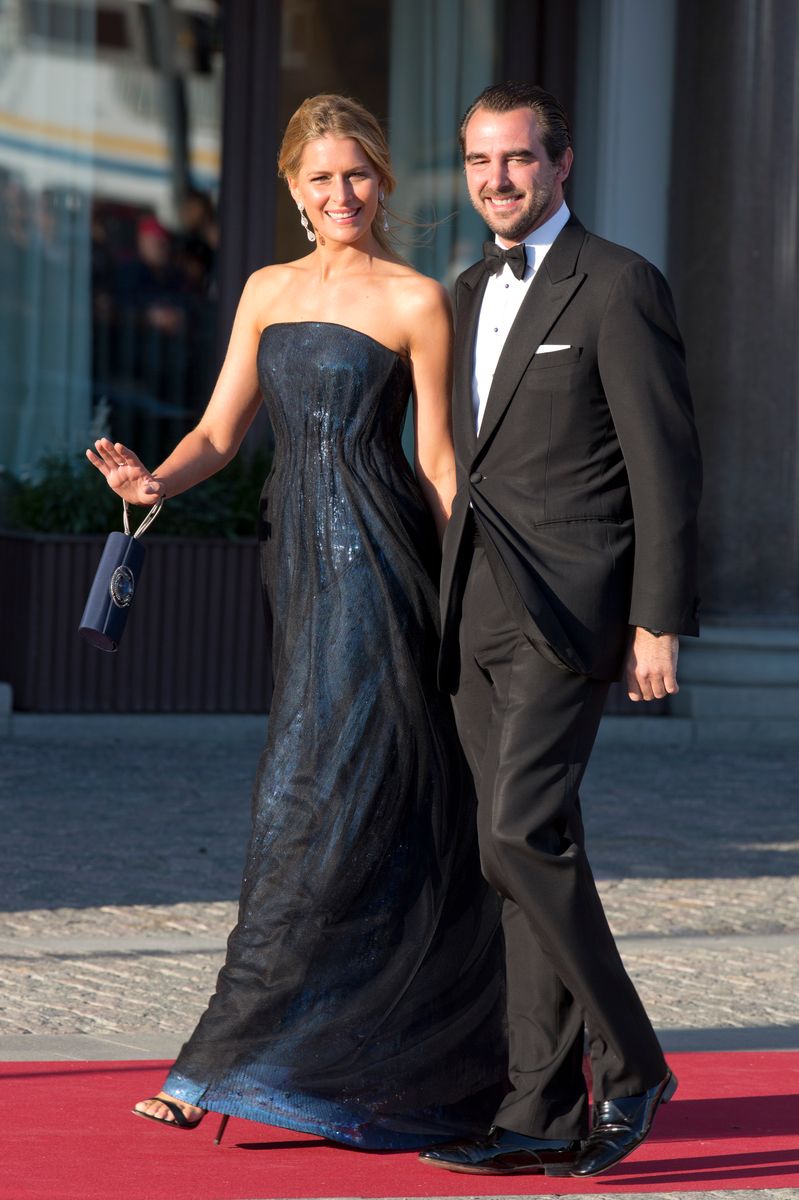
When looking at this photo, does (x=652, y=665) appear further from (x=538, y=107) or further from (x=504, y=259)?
(x=538, y=107)

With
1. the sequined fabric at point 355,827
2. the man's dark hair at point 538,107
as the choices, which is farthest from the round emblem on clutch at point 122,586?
the man's dark hair at point 538,107

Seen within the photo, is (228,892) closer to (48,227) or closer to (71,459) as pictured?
(71,459)

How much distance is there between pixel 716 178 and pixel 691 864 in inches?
175

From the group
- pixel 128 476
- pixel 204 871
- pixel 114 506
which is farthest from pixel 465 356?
pixel 114 506

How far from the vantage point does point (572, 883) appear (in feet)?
12.2

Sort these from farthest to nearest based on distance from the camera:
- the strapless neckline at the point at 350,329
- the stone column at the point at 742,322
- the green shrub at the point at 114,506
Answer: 1. the stone column at the point at 742,322
2. the green shrub at the point at 114,506
3. the strapless neckline at the point at 350,329

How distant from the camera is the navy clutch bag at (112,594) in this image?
159 inches

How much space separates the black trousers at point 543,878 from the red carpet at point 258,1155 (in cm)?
21

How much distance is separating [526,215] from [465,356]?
297 mm

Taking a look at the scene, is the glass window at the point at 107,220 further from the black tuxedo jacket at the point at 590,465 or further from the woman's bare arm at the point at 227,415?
the black tuxedo jacket at the point at 590,465

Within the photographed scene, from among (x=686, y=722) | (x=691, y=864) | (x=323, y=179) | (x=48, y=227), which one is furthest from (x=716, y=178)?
(x=323, y=179)

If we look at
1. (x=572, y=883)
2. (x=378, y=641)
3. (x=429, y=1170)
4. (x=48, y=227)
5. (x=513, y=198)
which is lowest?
(x=429, y=1170)

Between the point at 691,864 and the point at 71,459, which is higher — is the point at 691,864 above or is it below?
below

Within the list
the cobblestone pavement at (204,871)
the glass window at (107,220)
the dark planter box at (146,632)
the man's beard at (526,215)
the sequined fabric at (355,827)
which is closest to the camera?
the man's beard at (526,215)
